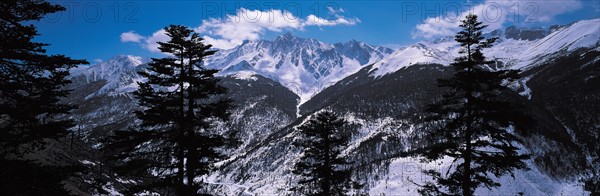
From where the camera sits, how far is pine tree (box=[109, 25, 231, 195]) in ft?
53.0

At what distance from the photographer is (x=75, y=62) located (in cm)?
1166

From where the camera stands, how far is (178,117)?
54.6 ft

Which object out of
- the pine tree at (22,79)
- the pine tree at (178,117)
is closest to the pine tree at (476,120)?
the pine tree at (178,117)

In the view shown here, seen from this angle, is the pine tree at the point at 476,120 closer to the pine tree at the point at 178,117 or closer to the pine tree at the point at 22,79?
the pine tree at the point at 178,117

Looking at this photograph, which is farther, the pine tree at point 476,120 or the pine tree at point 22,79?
the pine tree at point 476,120

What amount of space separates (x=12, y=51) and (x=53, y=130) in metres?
3.33

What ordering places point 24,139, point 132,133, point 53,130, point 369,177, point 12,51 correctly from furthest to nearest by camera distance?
point 369,177
point 132,133
point 53,130
point 24,139
point 12,51

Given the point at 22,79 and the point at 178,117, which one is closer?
the point at 22,79

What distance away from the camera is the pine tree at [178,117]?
1616cm

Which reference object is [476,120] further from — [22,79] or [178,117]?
[22,79]

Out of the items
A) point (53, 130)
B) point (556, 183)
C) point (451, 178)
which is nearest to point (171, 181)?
point (53, 130)

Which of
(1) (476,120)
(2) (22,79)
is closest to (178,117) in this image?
(2) (22,79)

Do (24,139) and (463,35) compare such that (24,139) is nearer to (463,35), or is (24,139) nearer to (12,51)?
(12,51)

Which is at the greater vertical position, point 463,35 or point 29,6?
point 463,35
